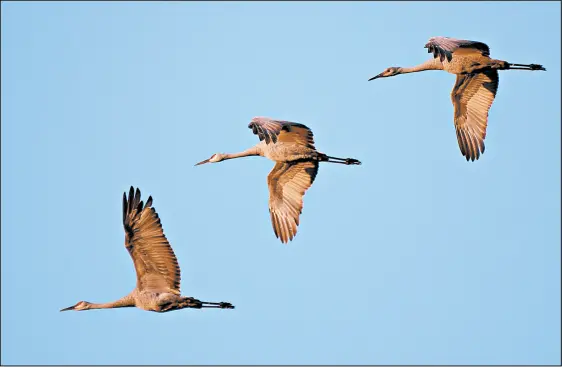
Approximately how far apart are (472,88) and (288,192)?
499cm

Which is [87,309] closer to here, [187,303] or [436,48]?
[187,303]

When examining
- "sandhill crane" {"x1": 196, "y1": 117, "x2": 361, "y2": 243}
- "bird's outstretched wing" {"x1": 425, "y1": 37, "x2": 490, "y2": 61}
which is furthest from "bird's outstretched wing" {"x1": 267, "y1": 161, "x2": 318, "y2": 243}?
"bird's outstretched wing" {"x1": 425, "y1": 37, "x2": 490, "y2": 61}

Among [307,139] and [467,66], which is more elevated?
[467,66]

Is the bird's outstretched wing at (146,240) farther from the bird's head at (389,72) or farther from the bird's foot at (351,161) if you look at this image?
the bird's head at (389,72)

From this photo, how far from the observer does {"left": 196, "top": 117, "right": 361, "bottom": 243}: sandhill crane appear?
89.3ft

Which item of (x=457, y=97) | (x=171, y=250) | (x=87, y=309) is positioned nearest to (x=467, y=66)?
(x=457, y=97)

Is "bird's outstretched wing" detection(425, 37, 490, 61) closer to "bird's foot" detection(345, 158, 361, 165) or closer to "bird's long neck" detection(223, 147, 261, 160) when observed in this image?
"bird's foot" detection(345, 158, 361, 165)

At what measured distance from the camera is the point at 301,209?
28.0 metres

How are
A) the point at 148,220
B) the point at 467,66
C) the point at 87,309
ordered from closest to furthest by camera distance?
1. the point at 148,220
2. the point at 87,309
3. the point at 467,66

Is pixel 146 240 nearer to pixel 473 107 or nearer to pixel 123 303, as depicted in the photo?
pixel 123 303

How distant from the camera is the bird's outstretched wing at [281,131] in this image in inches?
971

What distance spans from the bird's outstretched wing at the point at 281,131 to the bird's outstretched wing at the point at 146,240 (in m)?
2.72

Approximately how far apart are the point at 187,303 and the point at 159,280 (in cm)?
Answer: 75

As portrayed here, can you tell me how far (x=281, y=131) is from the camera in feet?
87.5
